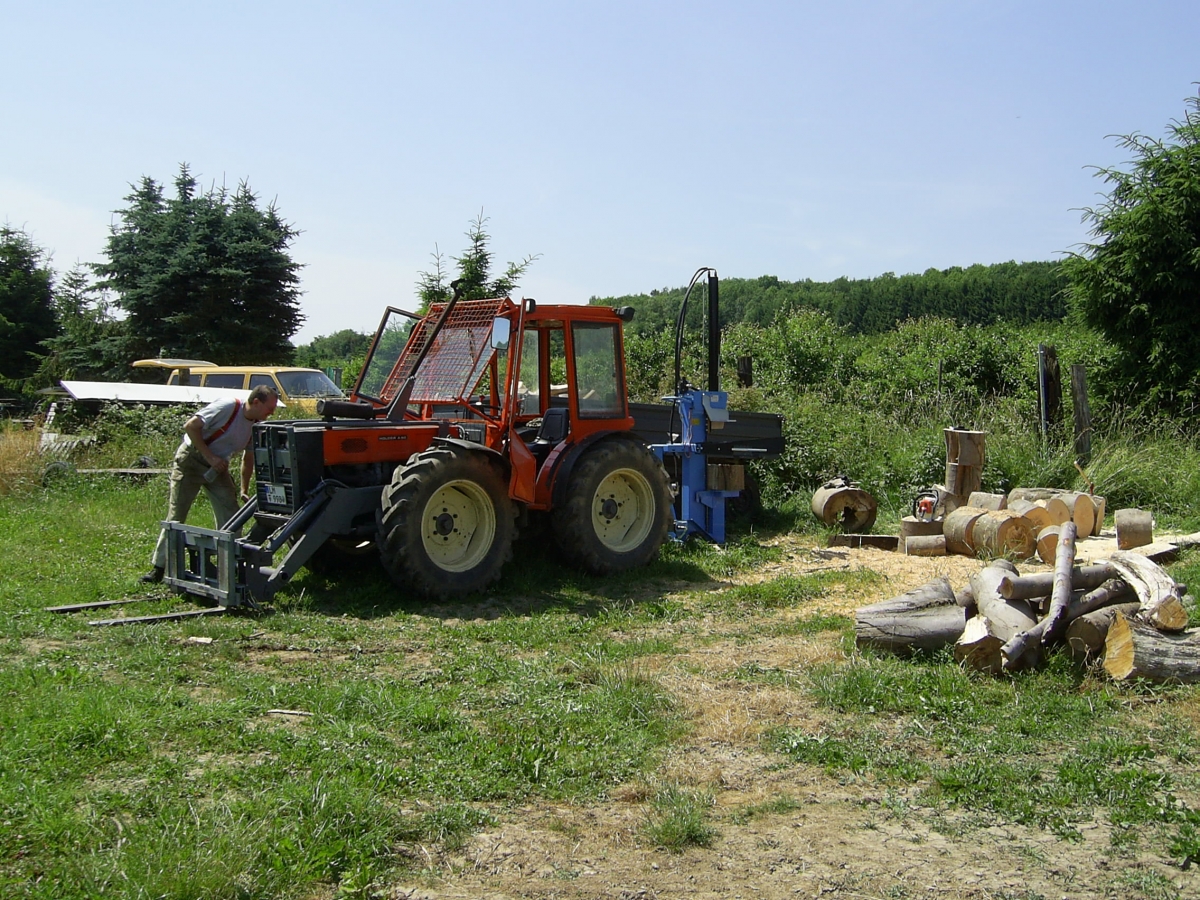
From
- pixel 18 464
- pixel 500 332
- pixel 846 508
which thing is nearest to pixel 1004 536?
pixel 846 508

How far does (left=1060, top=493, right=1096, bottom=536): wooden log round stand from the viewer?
1041 centimetres

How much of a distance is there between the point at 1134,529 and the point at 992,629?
443cm

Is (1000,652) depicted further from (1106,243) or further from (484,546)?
(1106,243)

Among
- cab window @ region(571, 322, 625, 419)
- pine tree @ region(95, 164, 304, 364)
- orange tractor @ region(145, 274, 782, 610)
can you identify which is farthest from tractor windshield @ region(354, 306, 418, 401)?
pine tree @ region(95, 164, 304, 364)

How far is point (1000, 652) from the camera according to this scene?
591 cm

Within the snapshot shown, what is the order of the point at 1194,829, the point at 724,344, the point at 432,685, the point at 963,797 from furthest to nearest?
1. the point at 724,344
2. the point at 432,685
3. the point at 963,797
4. the point at 1194,829

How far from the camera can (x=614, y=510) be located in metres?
9.26

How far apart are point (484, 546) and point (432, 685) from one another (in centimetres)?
255

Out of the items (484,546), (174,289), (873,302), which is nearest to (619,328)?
(484,546)

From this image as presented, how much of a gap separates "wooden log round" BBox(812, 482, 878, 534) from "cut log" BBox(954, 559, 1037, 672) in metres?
4.95

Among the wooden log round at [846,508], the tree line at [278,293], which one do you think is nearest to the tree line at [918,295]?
the tree line at [278,293]

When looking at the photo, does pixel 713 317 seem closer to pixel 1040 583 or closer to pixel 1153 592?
pixel 1040 583

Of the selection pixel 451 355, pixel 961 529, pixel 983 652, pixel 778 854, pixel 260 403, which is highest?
pixel 451 355

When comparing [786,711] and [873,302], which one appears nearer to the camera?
[786,711]
